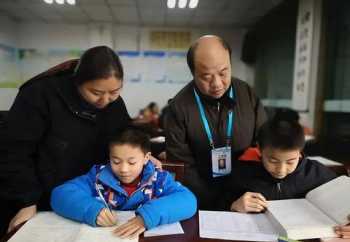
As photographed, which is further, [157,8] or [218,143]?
[157,8]

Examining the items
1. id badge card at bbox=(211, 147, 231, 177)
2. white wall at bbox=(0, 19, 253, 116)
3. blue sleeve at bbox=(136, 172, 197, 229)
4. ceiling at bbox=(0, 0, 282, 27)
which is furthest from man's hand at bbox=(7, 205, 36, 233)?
white wall at bbox=(0, 19, 253, 116)

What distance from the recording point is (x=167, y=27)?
23.8 feet

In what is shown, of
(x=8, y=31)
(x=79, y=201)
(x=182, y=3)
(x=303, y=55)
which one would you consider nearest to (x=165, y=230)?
(x=79, y=201)

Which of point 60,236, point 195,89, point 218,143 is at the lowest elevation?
point 60,236

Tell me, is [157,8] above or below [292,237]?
above

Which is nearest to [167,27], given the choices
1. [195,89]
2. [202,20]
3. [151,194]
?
[202,20]

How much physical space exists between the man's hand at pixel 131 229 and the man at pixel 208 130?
1.69 ft

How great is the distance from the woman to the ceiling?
4.61m

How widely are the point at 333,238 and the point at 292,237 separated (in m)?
0.11

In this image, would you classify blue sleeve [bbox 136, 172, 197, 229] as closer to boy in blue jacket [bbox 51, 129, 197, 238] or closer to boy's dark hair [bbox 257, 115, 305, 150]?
boy in blue jacket [bbox 51, 129, 197, 238]

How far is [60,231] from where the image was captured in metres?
0.87

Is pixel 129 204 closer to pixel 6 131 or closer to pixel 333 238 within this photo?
pixel 6 131

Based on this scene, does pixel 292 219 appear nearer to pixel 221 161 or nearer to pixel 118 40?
pixel 221 161

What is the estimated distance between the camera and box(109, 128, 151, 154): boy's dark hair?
115cm
